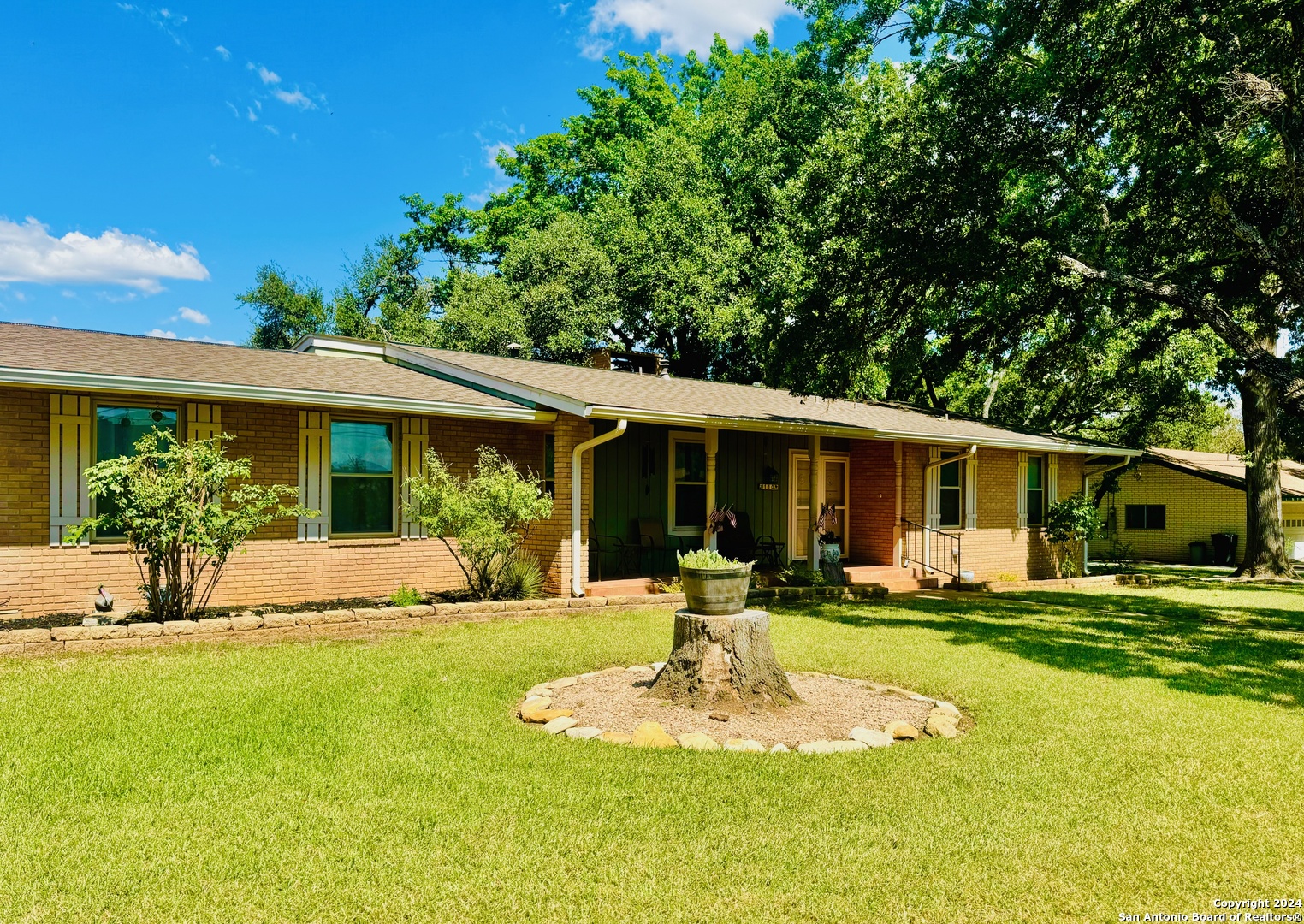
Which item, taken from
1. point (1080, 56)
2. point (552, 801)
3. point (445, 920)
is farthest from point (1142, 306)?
point (445, 920)

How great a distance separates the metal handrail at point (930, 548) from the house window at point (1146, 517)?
42.8 ft

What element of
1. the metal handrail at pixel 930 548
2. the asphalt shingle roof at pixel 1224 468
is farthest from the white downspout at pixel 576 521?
the asphalt shingle roof at pixel 1224 468

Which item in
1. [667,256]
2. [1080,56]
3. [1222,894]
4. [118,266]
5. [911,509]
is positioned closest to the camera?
[1222,894]

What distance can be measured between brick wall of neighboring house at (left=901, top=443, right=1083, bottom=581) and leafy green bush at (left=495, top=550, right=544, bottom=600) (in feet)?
25.9

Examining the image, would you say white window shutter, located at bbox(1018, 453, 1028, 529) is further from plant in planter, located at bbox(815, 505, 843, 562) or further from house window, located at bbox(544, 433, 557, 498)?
house window, located at bbox(544, 433, 557, 498)

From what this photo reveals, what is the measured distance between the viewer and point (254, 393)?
9.06m

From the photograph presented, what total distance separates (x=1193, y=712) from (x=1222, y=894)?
135 inches

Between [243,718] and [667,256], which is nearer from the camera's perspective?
[243,718]

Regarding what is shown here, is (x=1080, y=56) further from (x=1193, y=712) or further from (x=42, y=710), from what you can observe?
(x=42, y=710)

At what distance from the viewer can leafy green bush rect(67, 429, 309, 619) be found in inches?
311

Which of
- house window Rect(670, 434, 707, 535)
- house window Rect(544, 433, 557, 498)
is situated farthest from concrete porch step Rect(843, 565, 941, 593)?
house window Rect(544, 433, 557, 498)

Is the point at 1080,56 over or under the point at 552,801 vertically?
over

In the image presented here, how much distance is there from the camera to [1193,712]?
6.23 meters

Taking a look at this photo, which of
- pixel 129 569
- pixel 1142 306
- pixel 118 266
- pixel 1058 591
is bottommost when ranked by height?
pixel 1058 591
